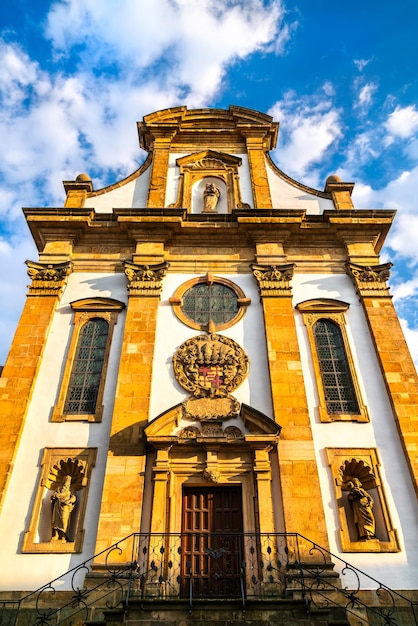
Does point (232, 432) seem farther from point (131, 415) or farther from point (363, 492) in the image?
point (363, 492)

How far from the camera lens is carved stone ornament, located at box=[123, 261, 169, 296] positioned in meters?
13.4

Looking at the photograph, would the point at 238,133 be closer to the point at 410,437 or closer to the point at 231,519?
the point at 410,437

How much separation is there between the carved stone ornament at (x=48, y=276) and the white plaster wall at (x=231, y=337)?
286 centimetres

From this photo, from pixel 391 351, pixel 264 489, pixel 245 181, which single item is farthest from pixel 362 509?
pixel 245 181

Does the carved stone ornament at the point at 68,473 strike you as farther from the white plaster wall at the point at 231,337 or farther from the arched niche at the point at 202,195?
the arched niche at the point at 202,195

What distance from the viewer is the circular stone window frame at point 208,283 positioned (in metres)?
13.0

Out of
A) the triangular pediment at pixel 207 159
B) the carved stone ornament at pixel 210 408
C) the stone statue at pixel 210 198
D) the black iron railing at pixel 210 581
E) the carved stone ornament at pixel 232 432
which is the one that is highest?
the triangular pediment at pixel 207 159

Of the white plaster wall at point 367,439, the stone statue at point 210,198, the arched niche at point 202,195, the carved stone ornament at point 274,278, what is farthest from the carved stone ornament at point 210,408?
the stone statue at point 210,198

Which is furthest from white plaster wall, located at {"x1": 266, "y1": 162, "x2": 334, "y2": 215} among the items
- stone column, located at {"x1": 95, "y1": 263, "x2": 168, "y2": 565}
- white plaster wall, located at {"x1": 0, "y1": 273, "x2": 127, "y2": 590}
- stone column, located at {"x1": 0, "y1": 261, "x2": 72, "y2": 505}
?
stone column, located at {"x1": 0, "y1": 261, "x2": 72, "y2": 505}

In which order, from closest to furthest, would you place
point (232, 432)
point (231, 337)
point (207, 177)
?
point (232, 432), point (231, 337), point (207, 177)

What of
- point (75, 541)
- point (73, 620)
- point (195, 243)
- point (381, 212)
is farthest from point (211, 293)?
point (73, 620)

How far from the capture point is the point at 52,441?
11039mm

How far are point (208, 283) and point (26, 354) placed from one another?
205 inches

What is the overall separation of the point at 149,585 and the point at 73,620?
143 cm
